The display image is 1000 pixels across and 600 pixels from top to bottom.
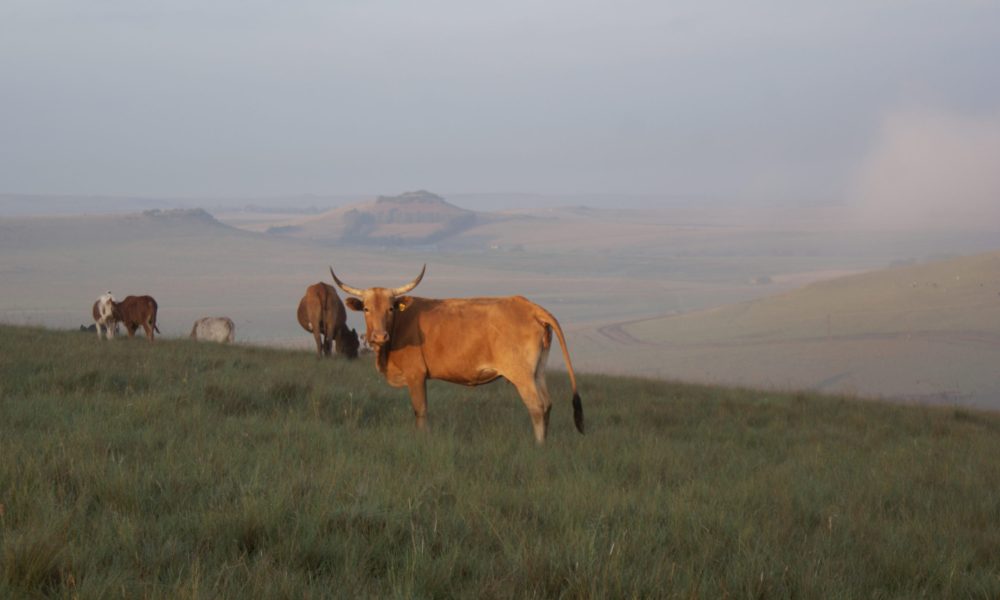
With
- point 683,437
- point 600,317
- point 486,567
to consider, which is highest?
point 486,567

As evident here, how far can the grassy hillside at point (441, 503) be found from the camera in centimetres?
421

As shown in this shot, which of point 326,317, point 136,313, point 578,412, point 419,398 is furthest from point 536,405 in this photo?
point 136,313

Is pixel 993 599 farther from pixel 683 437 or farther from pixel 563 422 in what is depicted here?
pixel 563 422

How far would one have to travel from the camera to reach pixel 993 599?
4.60 meters

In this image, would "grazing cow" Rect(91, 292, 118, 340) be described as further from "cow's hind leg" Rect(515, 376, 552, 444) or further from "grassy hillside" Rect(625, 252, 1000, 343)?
"grassy hillside" Rect(625, 252, 1000, 343)

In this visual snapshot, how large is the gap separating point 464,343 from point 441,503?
11.9 ft

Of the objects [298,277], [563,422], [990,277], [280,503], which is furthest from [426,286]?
[280,503]

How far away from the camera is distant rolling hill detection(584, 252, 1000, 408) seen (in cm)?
2786

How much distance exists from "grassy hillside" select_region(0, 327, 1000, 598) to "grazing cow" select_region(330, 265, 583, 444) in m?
0.44

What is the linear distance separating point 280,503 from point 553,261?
117m

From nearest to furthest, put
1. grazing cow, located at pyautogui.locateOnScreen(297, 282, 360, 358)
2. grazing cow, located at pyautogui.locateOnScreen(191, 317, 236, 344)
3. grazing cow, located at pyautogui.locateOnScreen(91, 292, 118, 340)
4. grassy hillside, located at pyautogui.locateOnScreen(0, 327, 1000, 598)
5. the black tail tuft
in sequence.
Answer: grassy hillside, located at pyautogui.locateOnScreen(0, 327, 1000, 598) < the black tail tuft < grazing cow, located at pyautogui.locateOnScreen(297, 282, 360, 358) < grazing cow, located at pyautogui.locateOnScreen(91, 292, 118, 340) < grazing cow, located at pyautogui.locateOnScreen(191, 317, 236, 344)

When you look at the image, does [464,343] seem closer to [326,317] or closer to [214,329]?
[326,317]

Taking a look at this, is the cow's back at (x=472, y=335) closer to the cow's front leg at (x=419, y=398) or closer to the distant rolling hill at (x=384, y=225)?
the cow's front leg at (x=419, y=398)

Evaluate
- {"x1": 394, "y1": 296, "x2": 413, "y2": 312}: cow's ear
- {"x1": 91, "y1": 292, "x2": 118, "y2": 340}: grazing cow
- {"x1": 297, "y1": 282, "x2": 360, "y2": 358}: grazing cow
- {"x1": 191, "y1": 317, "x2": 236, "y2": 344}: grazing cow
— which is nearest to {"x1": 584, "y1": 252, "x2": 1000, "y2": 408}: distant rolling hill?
{"x1": 297, "y1": 282, "x2": 360, "y2": 358}: grazing cow
